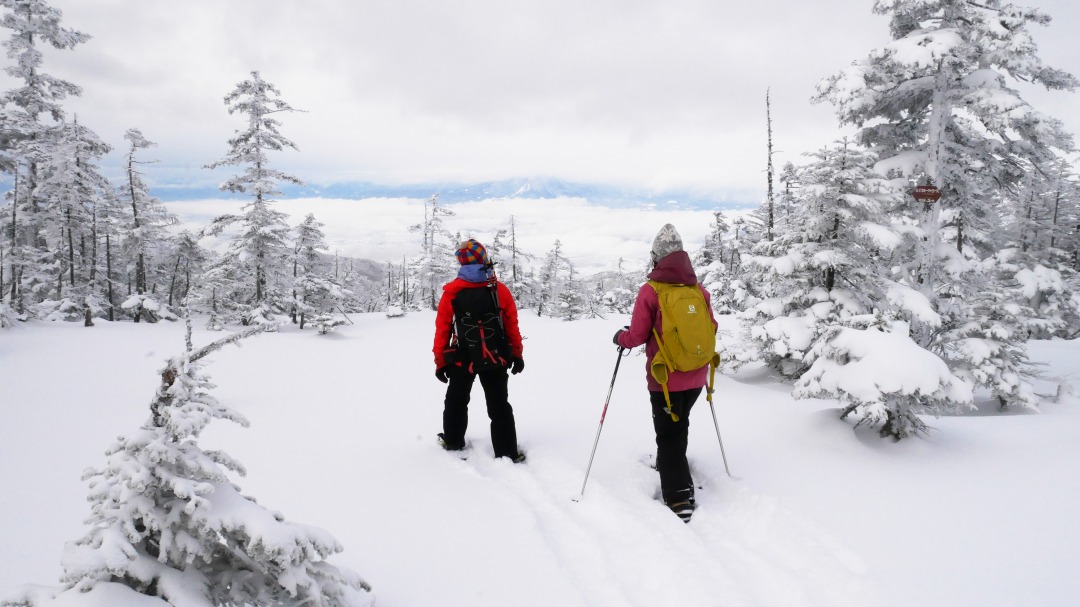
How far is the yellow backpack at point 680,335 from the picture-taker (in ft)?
15.5

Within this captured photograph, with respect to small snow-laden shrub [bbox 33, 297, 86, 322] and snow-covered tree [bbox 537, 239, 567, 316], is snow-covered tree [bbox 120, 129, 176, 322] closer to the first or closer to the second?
small snow-laden shrub [bbox 33, 297, 86, 322]

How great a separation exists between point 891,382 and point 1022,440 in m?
2.58

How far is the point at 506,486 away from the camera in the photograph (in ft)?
16.8

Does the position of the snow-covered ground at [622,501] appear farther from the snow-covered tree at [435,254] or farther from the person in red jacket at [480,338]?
the snow-covered tree at [435,254]

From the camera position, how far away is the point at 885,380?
5680mm

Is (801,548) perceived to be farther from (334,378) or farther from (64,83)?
(64,83)

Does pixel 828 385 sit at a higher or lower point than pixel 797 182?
lower

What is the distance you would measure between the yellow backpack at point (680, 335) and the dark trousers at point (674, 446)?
13cm

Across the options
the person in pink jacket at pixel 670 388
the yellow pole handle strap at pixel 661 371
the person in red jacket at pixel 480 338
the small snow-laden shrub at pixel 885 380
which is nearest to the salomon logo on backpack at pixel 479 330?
the person in red jacket at pixel 480 338

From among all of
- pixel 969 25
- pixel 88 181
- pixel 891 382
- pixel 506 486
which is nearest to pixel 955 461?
pixel 891 382

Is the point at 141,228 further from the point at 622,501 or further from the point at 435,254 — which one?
the point at 622,501

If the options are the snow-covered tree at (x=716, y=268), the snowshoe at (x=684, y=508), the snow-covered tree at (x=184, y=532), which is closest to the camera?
the snow-covered tree at (x=184, y=532)

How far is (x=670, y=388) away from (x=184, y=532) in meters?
3.96

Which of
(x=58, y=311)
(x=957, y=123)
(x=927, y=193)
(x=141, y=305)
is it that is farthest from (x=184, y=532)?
(x=58, y=311)
